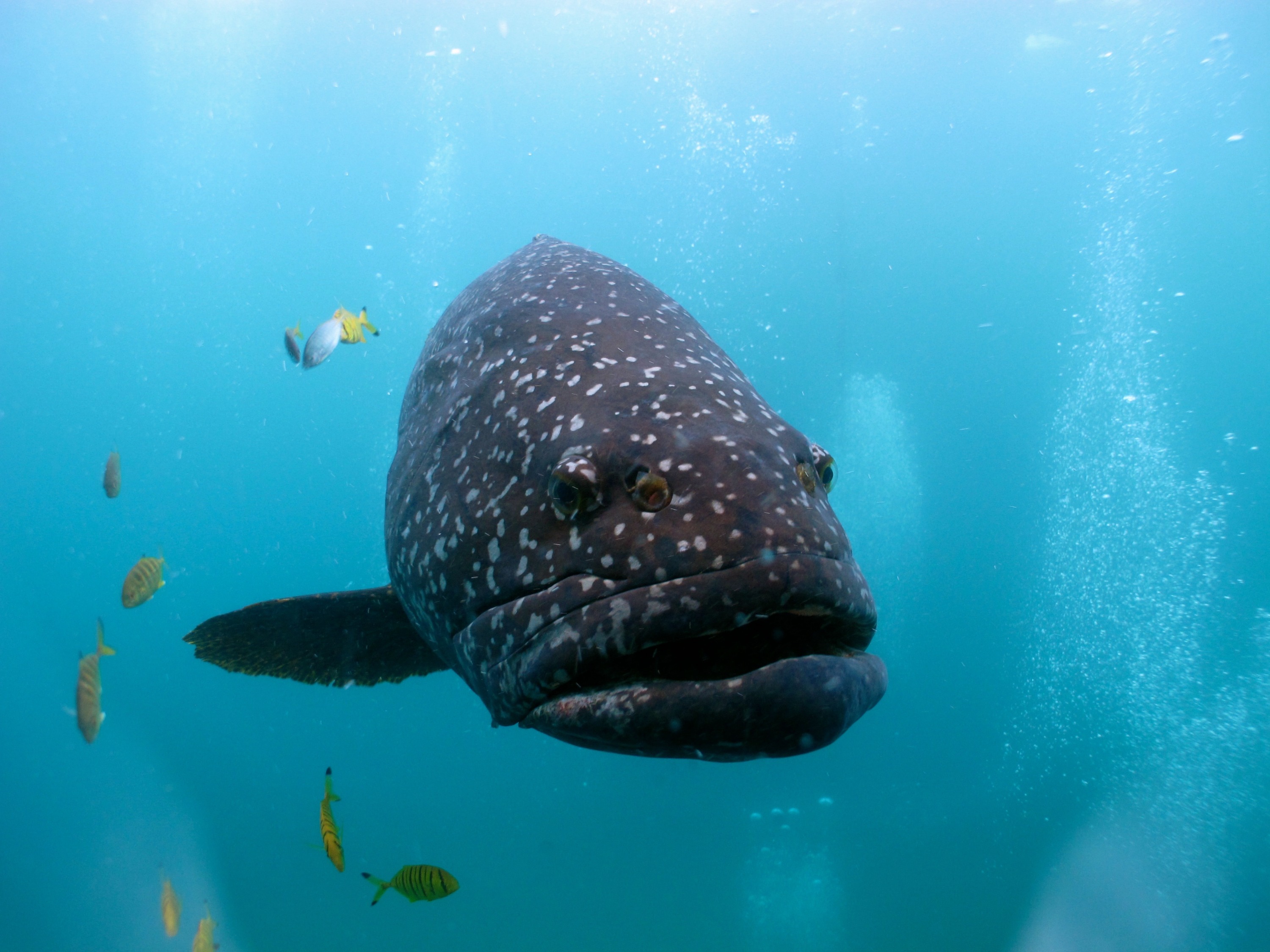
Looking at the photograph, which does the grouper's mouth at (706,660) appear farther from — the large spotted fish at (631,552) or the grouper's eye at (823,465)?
the grouper's eye at (823,465)

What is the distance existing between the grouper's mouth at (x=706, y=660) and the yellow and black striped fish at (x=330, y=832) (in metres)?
3.66

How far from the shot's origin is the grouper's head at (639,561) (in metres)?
1.73

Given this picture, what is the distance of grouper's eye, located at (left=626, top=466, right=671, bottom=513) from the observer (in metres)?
1.95

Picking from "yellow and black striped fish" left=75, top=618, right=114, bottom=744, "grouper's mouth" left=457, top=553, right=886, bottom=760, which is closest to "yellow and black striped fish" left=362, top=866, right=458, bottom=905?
"yellow and black striped fish" left=75, top=618, right=114, bottom=744

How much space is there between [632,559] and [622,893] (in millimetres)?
20135

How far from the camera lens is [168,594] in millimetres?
32344

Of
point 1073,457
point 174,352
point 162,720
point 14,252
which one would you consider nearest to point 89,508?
point 174,352

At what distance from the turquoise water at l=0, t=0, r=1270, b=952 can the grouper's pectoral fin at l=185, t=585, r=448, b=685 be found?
595 inches

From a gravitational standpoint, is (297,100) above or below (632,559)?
above

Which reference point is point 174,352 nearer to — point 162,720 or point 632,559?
point 162,720

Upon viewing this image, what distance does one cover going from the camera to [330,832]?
15.6 ft

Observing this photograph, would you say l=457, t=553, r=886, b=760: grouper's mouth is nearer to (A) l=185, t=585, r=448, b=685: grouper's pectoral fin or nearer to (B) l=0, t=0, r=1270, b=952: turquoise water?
(A) l=185, t=585, r=448, b=685: grouper's pectoral fin

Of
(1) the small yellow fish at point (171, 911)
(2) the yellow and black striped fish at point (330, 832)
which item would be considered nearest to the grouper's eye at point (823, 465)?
(2) the yellow and black striped fish at point (330, 832)

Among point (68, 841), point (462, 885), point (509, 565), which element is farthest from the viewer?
point (68, 841)
